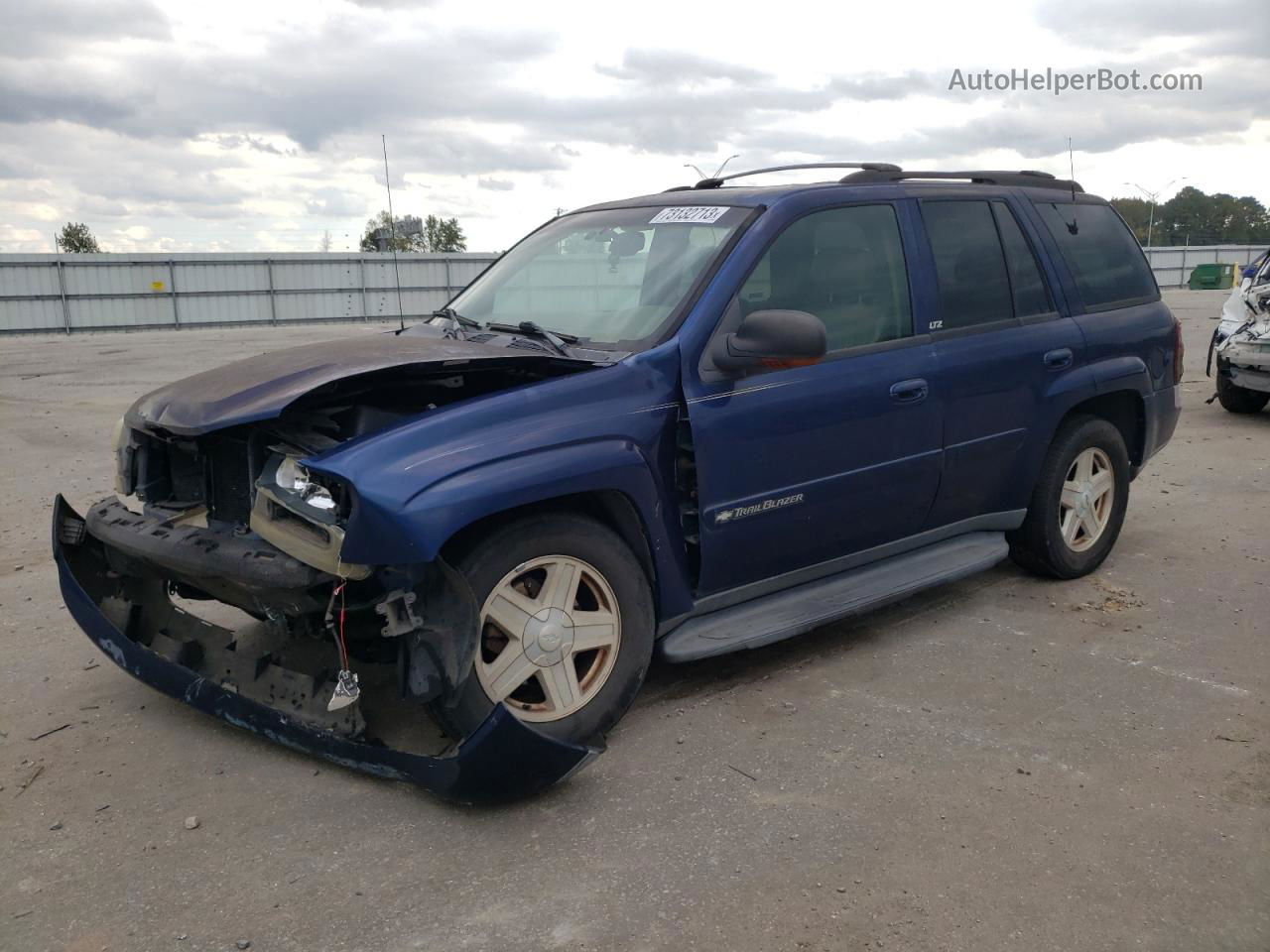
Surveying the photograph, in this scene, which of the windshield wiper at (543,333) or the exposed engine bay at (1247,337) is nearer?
the windshield wiper at (543,333)

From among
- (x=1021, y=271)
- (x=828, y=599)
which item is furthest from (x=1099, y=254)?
(x=828, y=599)

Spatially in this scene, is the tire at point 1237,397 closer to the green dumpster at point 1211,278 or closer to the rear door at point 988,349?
the rear door at point 988,349

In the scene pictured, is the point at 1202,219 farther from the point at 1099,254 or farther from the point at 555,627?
the point at 555,627

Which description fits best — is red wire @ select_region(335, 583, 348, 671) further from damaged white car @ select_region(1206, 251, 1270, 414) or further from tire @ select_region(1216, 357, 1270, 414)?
tire @ select_region(1216, 357, 1270, 414)

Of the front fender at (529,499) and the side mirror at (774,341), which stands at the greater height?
the side mirror at (774,341)

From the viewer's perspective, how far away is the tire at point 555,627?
10.6 feet

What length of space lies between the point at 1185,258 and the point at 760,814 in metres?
52.3

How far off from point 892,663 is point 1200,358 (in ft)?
43.5

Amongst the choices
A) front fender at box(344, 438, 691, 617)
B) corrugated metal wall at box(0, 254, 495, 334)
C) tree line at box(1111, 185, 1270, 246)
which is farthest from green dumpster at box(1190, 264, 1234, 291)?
front fender at box(344, 438, 691, 617)

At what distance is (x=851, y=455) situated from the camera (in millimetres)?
4098

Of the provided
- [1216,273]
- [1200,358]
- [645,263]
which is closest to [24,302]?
[1200,358]

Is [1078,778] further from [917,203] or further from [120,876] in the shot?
[120,876]

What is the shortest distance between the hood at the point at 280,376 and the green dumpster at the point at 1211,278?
45.5 metres

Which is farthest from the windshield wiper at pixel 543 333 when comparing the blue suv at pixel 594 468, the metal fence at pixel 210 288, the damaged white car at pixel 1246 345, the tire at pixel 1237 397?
the metal fence at pixel 210 288
